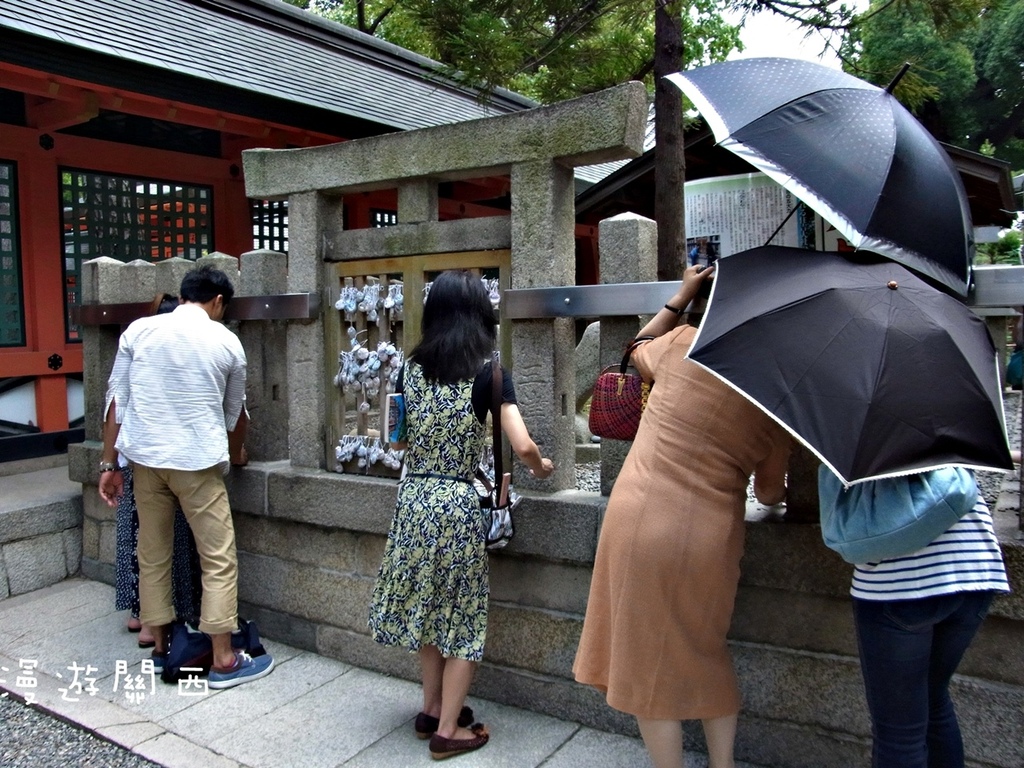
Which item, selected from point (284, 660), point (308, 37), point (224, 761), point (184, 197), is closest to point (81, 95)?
point (184, 197)

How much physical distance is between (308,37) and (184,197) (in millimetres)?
2572

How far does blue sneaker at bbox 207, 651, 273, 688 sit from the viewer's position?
387cm

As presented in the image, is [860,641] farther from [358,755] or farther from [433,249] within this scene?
[433,249]

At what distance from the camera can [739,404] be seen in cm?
230

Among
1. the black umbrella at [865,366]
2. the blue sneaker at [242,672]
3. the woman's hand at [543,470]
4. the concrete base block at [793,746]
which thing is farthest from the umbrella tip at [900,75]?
the blue sneaker at [242,672]

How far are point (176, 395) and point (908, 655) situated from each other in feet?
9.95

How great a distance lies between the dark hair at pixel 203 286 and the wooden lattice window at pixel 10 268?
3820 millimetres

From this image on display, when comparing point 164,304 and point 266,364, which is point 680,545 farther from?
point 164,304

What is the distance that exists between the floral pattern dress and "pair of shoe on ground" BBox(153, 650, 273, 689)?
1.16 metres

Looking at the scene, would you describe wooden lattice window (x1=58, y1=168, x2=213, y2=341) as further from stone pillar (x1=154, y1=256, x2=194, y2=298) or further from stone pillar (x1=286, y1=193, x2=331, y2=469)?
stone pillar (x1=286, y1=193, x2=331, y2=469)

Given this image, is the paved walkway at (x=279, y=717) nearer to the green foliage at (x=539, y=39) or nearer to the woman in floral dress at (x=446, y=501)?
the woman in floral dress at (x=446, y=501)

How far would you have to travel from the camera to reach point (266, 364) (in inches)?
175

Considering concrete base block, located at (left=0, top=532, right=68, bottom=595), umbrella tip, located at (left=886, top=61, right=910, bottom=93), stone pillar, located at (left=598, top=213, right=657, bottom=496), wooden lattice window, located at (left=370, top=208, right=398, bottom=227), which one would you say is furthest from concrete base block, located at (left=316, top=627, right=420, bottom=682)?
wooden lattice window, located at (left=370, top=208, right=398, bottom=227)

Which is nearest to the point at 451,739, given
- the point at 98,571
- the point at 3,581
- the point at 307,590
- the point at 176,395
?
the point at 307,590
